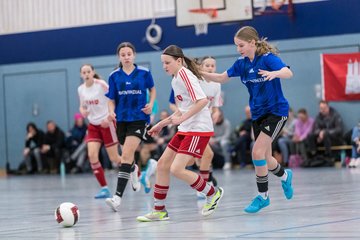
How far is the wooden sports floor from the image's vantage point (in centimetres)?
771

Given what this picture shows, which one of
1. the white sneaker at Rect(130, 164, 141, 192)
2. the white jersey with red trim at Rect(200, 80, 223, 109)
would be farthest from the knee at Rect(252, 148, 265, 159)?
the white sneaker at Rect(130, 164, 141, 192)

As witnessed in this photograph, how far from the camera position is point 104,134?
1382 cm

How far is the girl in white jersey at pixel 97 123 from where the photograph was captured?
13.8m

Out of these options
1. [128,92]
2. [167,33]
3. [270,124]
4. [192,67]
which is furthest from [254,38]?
[167,33]

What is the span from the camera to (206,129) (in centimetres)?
952

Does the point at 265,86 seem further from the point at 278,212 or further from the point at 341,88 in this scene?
the point at 341,88

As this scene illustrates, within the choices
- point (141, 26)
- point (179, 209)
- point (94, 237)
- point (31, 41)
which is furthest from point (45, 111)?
point (94, 237)

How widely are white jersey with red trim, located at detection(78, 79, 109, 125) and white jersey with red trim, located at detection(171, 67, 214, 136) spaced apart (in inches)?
176

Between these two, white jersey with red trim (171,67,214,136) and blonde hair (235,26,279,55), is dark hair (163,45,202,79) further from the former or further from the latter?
blonde hair (235,26,279,55)

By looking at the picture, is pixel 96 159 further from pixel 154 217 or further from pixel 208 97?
pixel 154 217

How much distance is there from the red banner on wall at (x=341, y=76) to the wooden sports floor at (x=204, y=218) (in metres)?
8.33

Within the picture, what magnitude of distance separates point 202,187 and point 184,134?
624mm

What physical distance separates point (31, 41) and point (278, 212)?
20475 mm

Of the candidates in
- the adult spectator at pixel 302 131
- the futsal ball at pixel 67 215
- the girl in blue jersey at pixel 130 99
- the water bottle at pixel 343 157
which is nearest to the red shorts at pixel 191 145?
the futsal ball at pixel 67 215
